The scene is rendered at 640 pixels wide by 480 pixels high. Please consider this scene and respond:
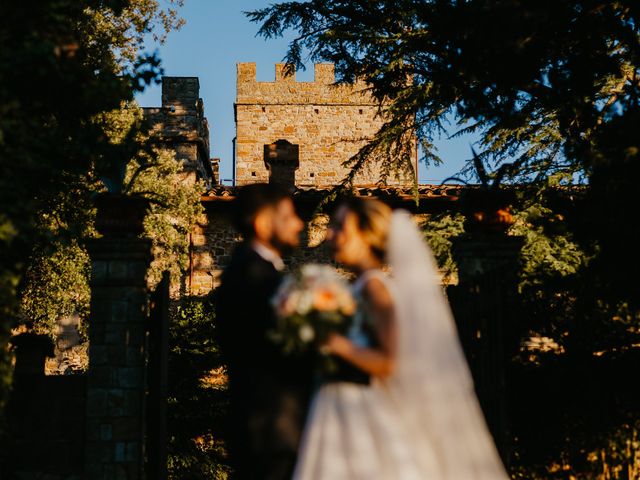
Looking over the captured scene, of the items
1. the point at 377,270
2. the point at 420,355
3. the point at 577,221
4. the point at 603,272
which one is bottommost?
the point at 420,355

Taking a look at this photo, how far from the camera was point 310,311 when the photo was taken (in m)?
3.13

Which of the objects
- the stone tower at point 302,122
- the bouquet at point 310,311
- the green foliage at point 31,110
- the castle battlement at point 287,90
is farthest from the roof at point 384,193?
the bouquet at point 310,311

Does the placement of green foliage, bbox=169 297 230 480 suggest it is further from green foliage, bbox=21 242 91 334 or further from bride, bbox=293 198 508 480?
bride, bbox=293 198 508 480

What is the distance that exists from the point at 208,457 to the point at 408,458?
871cm

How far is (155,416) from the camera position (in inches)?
262

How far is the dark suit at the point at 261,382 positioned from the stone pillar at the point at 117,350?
12.5ft

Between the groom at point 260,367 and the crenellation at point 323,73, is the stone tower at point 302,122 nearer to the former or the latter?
the crenellation at point 323,73

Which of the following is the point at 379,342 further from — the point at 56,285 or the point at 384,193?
the point at 384,193

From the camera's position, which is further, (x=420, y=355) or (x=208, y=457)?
(x=208, y=457)

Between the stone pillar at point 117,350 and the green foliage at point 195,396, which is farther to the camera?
the green foliage at point 195,396

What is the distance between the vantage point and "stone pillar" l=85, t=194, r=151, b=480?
6.91 m

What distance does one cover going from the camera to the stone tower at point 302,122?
2628 centimetres

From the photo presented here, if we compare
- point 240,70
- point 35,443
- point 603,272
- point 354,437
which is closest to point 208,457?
point 35,443

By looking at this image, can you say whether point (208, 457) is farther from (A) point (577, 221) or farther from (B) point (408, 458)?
(B) point (408, 458)
